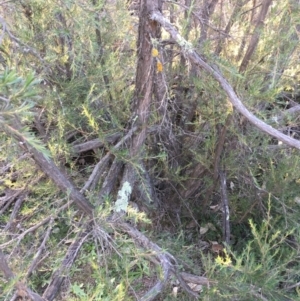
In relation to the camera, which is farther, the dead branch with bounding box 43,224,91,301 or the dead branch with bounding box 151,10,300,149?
the dead branch with bounding box 43,224,91,301

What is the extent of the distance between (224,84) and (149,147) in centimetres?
86

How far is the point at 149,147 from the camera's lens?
2.28 metres

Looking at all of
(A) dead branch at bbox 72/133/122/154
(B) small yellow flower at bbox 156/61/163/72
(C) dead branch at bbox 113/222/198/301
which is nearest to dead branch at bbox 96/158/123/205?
(A) dead branch at bbox 72/133/122/154

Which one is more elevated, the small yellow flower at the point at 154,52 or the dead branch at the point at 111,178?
the small yellow flower at the point at 154,52

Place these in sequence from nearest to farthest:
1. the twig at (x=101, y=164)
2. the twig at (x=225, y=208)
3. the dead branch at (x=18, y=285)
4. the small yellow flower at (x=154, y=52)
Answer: the dead branch at (x=18, y=285), the small yellow flower at (x=154, y=52), the twig at (x=101, y=164), the twig at (x=225, y=208)

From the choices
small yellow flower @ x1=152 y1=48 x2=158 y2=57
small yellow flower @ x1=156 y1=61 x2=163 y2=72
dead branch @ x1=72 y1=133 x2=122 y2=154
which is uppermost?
small yellow flower @ x1=152 y1=48 x2=158 y2=57

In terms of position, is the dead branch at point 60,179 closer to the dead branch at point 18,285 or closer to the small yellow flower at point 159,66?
the dead branch at point 18,285

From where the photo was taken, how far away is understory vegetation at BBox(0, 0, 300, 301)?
1.67 metres

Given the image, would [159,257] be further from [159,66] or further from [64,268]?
[159,66]

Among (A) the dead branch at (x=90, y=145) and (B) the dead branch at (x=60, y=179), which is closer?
(B) the dead branch at (x=60, y=179)

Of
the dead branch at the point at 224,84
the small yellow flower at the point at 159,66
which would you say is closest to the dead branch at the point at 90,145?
the small yellow flower at the point at 159,66

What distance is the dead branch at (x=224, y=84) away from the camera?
138 centimetres

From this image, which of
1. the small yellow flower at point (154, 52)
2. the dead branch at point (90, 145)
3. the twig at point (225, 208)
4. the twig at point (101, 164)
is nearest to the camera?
the small yellow flower at point (154, 52)

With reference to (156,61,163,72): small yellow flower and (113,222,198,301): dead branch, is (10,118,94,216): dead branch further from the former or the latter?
(156,61,163,72): small yellow flower
